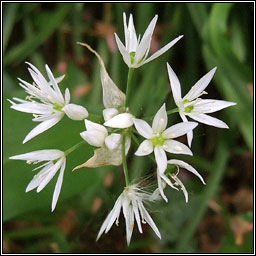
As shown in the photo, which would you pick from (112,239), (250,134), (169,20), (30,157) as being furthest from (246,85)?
(30,157)

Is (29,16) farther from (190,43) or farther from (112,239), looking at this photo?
(112,239)

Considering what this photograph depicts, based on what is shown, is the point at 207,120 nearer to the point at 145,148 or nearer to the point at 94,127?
the point at 145,148

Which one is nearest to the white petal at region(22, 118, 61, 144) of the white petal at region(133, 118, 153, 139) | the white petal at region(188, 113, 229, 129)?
the white petal at region(133, 118, 153, 139)

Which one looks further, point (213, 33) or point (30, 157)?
point (213, 33)

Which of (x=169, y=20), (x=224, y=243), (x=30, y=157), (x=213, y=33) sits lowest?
(x=224, y=243)

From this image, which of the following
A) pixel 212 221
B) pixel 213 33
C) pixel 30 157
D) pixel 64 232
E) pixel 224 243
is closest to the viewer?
pixel 30 157

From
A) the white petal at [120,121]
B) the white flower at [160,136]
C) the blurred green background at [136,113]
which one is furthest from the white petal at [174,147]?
the blurred green background at [136,113]

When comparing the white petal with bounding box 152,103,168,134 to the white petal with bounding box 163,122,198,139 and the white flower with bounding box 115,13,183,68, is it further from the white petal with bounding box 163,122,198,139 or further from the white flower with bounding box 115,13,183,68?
the white flower with bounding box 115,13,183,68

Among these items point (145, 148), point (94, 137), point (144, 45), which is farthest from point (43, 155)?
point (144, 45)
